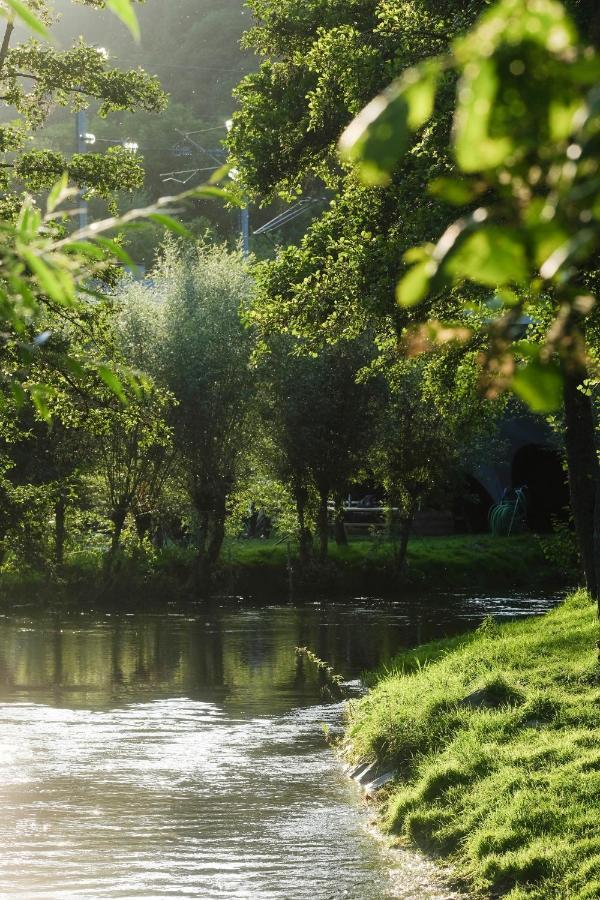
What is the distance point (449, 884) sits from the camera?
916 centimetres

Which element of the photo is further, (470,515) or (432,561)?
(470,515)

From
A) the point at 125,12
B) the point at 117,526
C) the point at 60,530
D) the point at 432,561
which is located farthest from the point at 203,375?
the point at 125,12

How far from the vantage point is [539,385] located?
2035mm

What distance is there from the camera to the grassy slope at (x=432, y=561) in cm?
4125

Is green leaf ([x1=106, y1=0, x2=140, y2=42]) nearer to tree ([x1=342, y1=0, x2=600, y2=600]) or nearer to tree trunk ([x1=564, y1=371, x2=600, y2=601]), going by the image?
tree ([x1=342, y1=0, x2=600, y2=600])

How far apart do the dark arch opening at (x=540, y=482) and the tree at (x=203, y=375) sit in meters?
17.3

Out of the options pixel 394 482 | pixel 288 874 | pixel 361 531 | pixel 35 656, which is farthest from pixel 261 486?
pixel 288 874

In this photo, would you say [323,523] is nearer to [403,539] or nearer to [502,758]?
[403,539]

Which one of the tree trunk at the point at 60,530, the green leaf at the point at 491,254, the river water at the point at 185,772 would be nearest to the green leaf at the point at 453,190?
the green leaf at the point at 491,254

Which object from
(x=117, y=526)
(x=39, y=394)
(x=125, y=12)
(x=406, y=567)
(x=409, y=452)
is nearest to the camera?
(x=125, y=12)

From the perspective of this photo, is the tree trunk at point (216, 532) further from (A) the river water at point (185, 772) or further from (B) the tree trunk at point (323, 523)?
(A) the river water at point (185, 772)

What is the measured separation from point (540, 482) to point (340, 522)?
16.0 metres

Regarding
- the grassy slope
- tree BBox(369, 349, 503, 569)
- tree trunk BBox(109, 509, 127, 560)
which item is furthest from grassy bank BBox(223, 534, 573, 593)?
tree trunk BBox(109, 509, 127, 560)

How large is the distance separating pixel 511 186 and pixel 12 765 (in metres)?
14.1
